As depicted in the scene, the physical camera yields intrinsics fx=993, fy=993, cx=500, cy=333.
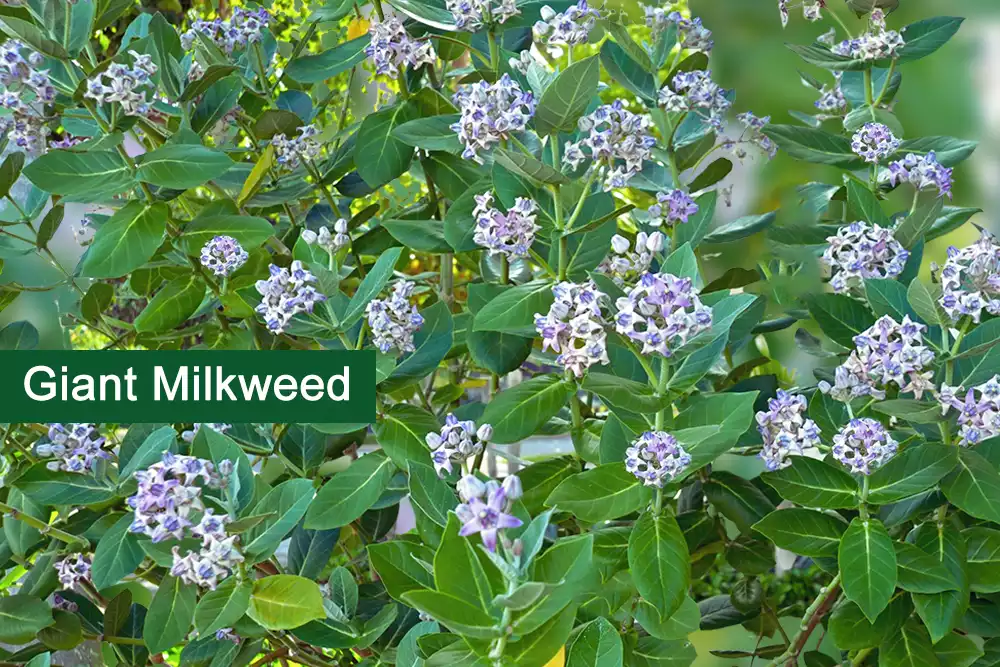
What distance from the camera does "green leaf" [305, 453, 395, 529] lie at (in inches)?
28.5

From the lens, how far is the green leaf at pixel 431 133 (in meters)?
0.78

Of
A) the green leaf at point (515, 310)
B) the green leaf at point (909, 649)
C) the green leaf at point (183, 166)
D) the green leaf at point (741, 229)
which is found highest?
the green leaf at point (183, 166)

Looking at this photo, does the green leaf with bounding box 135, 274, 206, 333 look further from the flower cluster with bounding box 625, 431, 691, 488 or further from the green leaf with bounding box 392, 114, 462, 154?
the flower cluster with bounding box 625, 431, 691, 488

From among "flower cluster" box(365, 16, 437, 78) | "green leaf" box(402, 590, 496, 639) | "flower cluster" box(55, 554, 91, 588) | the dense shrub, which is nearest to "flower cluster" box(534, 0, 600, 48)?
the dense shrub

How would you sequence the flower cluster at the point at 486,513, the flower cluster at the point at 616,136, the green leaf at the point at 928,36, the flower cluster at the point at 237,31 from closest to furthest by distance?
the flower cluster at the point at 486,513, the flower cluster at the point at 616,136, the green leaf at the point at 928,36, the flower cluster at the point at 237,31

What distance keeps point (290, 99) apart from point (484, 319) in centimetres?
45

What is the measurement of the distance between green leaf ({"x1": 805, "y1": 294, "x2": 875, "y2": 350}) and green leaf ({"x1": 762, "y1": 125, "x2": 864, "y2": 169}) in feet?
0.52

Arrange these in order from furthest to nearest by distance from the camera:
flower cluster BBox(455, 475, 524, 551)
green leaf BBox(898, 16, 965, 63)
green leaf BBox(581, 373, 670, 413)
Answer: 1. green leaf BBox(898, 16, 965, 63)
2. green leaf BBox(581, 373, 670, 413)
3. flower cluster BBox(455, 475, 524, 551)

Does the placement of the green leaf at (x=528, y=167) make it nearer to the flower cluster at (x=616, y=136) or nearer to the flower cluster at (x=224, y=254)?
the flower cluster at (x=616, y=136)

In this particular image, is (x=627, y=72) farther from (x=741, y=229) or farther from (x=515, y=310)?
(x=515, y=310)

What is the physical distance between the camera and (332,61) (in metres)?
0.90

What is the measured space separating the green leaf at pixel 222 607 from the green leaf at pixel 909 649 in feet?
1.48

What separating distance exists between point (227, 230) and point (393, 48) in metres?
0.20

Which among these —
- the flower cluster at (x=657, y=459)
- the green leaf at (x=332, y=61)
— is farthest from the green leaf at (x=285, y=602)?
the green leaf at (x=332, y=61)
